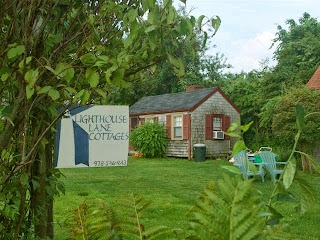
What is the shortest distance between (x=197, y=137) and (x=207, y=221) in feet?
79.2

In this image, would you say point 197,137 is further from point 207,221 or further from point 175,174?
point 207,221

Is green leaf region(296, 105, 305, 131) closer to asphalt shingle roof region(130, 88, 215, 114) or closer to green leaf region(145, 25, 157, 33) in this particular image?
green leaf region(145, 25, 157, 33)

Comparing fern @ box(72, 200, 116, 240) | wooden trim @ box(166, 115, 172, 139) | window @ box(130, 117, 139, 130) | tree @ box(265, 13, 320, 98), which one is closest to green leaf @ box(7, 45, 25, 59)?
fern @ box(72, 200, 116, 240)

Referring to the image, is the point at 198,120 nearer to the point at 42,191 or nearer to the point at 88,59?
the point at 42,191

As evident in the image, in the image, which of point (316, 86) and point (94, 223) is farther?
point (316, 86)

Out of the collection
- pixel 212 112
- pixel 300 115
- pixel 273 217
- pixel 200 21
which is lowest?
pixel 273 217

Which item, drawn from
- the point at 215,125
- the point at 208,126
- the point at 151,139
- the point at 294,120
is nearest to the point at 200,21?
the point at 294,120

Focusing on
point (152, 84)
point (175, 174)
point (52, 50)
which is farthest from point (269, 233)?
point (152, 84)

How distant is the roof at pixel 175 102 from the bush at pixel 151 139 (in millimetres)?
1207

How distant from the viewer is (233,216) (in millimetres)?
446

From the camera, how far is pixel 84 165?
104 inches

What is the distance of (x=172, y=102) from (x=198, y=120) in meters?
2.15

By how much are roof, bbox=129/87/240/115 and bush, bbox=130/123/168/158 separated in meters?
1.21

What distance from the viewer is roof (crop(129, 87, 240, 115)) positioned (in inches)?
968
